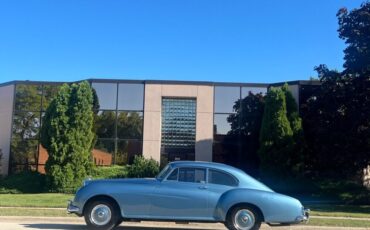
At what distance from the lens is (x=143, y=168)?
2920cm

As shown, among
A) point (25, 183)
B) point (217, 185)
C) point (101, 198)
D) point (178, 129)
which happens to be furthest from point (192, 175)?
point (178, 129)

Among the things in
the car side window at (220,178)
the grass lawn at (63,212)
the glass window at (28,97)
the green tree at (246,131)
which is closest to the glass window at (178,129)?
the green tree at (246,131)

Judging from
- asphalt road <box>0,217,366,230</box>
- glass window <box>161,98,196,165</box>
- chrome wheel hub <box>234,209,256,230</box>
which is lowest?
asphalt road <box>0,217,366,230</box>

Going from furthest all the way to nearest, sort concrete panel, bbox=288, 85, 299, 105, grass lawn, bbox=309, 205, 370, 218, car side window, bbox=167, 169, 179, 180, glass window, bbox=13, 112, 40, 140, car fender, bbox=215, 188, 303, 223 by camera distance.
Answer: glass window, bbox=13, 112, 40, 140 → concrete panel, bbox=288, 85, 299, 105 → grass lawn, bbox=309, 205, 370, 218 → car side window, bbox=167, 169, 179, 180 → car fender, bbox=215, 188, 303, 223

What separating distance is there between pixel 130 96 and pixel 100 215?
20494 millimetres

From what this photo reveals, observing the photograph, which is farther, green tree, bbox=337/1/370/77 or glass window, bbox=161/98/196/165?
glass window, bbox=161/98/196/165

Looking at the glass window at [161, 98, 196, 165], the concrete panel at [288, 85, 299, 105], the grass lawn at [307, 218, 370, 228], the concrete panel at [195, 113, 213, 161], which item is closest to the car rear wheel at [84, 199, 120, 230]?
the grass lawn at [307, 218, 370, 228]

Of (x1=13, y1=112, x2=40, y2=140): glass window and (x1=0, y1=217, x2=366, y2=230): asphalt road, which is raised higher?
(x1=13, y1=112, x2=40, y2=140): glass window

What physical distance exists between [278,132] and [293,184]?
2836 millimetres

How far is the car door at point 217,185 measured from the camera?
11.7m

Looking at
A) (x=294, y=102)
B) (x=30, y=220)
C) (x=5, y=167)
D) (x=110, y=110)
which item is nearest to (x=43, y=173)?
(x=5, y=167)

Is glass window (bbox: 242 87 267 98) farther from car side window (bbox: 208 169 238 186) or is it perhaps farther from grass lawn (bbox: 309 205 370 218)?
car side window (bbox: 208 169 238 186)

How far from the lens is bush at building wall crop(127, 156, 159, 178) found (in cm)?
2906

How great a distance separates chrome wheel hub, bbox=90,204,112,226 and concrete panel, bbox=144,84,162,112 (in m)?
19.9
